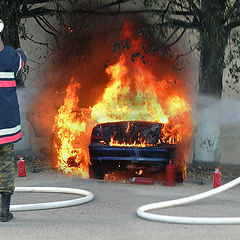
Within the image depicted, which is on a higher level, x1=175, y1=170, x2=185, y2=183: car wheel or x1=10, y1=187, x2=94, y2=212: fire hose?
x1=10, y1=187, x2=94, y2=212: fire hose

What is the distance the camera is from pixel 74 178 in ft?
27.4

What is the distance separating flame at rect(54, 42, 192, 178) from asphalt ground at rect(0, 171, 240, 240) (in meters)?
2.30

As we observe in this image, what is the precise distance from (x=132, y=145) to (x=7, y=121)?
9.99 feet

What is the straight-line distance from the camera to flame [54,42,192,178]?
32.1ft

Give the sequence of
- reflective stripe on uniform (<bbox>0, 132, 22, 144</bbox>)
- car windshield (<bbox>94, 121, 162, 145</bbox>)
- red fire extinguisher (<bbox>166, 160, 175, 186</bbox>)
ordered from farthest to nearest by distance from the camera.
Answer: car windshield (<bbox>94, 121, 162, 145</bbox>) < red fire extinguisher (<bbox>166, 160, 175, 186</bbox>) < reflective stripe on uniform (<bbox>0, 132, 22, 144</bbox>)

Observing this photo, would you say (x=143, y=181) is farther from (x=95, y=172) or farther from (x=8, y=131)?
(x=8, y=131)

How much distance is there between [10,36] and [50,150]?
3696 millimetres

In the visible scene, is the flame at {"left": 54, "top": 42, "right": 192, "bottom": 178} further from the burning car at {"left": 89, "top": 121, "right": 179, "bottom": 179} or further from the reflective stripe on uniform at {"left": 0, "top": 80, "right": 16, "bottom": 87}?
the reflective stripe on uniform at {"left": 0, "top": 80, "right": 16, "bottom": 87}

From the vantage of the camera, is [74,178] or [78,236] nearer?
[78,236]

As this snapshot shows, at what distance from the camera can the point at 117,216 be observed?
17.3 feet

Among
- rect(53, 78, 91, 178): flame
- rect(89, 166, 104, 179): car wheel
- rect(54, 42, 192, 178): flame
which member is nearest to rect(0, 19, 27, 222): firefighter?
rect(89, 166, 104, 179): car wheel

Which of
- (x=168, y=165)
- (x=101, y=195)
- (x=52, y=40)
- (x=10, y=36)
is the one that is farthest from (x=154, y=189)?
(x=52, y=40)

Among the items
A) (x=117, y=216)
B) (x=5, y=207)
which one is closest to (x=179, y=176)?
(x=117, y=216)

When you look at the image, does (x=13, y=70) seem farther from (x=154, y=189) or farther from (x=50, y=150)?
(x=50, y=150)
